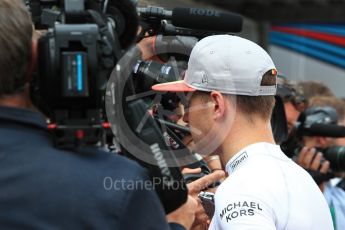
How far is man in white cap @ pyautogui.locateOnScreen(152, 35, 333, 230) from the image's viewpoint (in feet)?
6.35

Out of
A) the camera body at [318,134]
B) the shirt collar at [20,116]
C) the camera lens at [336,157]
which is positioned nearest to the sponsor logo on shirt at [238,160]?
the shirt collar at [20,116]

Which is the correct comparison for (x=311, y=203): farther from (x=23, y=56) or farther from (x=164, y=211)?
(x=23, y=56)

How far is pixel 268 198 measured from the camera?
1.88m

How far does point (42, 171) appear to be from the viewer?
1.39 metres

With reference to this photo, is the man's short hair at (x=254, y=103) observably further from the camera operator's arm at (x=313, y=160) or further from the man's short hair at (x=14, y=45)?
the camera operator's arm at (x=313, y=160)

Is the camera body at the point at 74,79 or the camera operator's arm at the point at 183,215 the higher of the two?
the camera body at the point at 74,79

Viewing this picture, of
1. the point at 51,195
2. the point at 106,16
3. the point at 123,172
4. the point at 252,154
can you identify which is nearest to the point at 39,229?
the point at 51,195

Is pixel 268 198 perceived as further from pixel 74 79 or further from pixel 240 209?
pixel 74 79

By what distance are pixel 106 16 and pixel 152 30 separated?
2.51 feet

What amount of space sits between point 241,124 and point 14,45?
898mm

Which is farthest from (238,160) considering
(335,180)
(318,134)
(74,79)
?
(335,180)

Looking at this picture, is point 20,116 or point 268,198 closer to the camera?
point 20,116

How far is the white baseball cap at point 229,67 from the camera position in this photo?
2.10 m

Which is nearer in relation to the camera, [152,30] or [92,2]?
[92,2]
